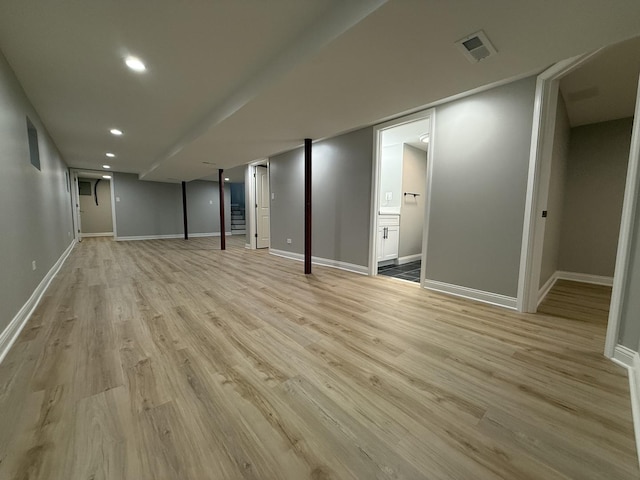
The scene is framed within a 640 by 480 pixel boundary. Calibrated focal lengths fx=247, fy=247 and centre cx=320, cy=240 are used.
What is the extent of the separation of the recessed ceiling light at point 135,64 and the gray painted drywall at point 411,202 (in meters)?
3.95

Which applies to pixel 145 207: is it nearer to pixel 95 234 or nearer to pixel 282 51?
pixel 95 234

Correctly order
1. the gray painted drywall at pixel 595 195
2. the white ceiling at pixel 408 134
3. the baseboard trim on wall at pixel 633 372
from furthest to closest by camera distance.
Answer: the white ceiling at pixel 408 134 → the gray painted drywall at pixel 595 195 → the baseboard trim on wall at pixel 633 372

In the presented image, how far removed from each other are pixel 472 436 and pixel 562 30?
7.22 feet

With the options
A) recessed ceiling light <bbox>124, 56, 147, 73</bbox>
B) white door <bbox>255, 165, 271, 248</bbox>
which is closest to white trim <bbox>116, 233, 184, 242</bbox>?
white door <bbox>255, 165, 271, 248</bbox>

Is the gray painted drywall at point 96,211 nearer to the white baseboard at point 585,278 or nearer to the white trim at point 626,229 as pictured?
the white trim at point 626,229

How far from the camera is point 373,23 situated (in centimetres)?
141

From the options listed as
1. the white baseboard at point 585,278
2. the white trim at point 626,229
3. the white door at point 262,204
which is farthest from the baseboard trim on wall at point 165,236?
the white trim at point 626,229

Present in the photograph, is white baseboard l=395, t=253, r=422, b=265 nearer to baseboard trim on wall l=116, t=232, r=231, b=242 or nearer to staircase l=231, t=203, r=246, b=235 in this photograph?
baseboard trim on wall l=116, t=232, r=231, b=242

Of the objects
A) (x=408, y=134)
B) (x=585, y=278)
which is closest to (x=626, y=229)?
(x=585, y=278)

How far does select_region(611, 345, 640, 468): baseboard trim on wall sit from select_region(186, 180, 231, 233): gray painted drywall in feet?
32.9

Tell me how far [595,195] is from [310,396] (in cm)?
490

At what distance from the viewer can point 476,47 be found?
160cm

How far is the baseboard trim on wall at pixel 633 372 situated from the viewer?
1.09m

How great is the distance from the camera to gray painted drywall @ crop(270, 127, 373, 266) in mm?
3816
